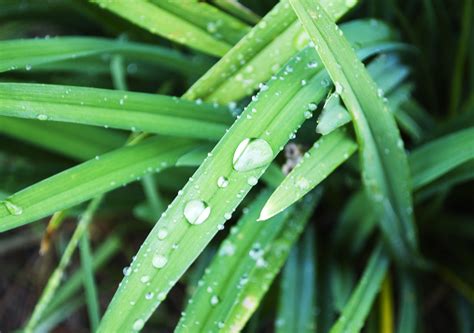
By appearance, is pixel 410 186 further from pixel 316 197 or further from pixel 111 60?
pixel 111 60

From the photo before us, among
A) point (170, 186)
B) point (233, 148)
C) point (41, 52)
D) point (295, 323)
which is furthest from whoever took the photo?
point (170, 186)

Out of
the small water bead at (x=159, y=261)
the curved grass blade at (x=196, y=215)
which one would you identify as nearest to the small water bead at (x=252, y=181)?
the curved grass blade at (x=196, y=215)

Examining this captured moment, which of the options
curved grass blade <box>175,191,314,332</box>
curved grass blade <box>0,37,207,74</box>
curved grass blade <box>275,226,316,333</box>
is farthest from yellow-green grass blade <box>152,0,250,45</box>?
curved grass blade <box>275,226,316,333</box>

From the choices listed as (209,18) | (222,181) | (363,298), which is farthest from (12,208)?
(363,298)

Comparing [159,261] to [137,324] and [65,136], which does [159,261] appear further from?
[65,136]

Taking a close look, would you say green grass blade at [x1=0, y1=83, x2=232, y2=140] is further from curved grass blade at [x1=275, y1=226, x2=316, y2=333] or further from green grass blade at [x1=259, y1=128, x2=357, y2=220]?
curved grass blade at [x1=275, y1=226, x2=316, y2=333]

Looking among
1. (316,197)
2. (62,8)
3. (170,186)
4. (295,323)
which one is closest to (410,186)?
(316,197)
